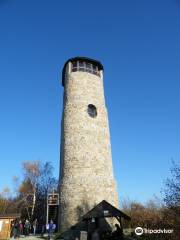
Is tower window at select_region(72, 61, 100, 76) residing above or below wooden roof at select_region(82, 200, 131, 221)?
above

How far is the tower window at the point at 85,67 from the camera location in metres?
22.6

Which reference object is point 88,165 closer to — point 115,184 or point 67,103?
point 115,184

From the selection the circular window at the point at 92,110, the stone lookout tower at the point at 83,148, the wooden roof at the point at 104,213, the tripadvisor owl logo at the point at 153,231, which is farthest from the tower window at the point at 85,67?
the tripadvisor owl logo at the point at 153,231

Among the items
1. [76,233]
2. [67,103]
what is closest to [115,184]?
[76,233]

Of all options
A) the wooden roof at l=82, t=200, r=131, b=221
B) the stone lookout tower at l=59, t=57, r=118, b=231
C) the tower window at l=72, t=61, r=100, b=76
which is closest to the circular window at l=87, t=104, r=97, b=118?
the stone lookout tower at l=59, t=57, r=118, b=231

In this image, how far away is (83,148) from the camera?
62.6 ft

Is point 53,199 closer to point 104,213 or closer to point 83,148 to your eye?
point 83,148

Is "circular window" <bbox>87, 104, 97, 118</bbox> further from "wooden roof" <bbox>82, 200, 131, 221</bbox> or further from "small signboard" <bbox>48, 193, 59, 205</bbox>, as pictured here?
"wooden roof" <bbox>82, 200, 131, 221</bbox>

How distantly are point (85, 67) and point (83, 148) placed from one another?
7.28 metres

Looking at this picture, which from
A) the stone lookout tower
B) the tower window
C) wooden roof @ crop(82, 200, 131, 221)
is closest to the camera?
wooden roof @ crop(82, 200, 131, 221)

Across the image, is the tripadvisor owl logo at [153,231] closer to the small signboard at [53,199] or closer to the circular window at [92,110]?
the small signboard at [53,199]

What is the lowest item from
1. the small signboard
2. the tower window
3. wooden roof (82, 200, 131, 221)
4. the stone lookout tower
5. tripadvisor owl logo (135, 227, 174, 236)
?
tripadvisor owl logo (135, 227, 174, 236)

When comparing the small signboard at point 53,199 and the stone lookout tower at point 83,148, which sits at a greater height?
the stone lookout tower at point 83,148

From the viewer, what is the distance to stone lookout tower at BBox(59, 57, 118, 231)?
17844 millimetres
